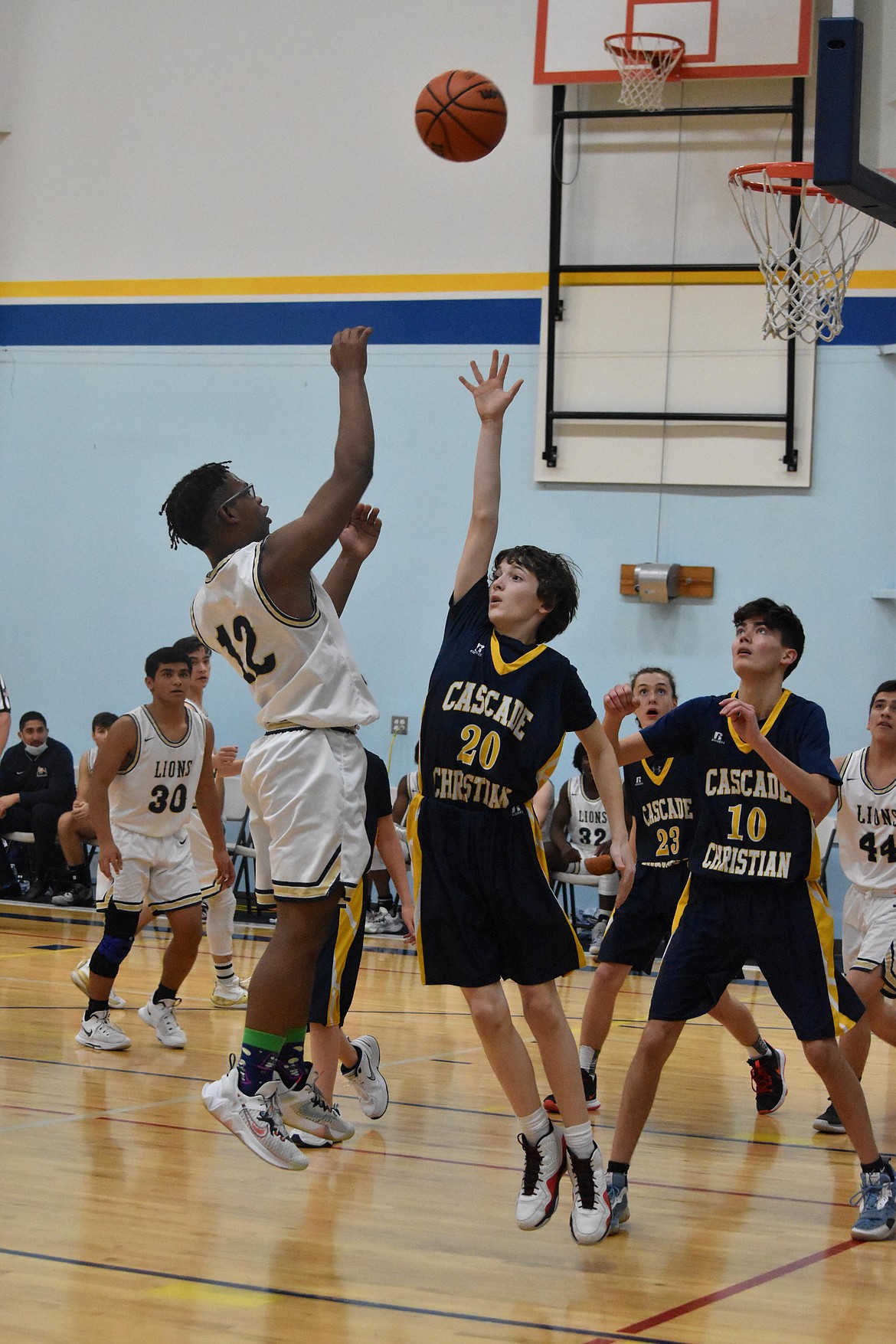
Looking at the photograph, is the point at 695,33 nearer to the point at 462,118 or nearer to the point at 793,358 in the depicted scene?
the point at 793,358

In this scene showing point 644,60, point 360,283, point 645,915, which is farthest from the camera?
point 360,283

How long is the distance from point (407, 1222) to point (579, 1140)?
551 millimetres

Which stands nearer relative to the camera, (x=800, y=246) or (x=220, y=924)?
(x=220, y=924)

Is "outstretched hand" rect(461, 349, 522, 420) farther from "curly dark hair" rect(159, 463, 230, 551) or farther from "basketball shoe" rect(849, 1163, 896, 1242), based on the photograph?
"basketball shoe" rect(849, 1163, 896, 1242)

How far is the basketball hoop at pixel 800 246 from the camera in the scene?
8.60 metres

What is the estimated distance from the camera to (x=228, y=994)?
736cm

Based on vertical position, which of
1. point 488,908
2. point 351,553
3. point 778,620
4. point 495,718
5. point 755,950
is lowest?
point 755,950

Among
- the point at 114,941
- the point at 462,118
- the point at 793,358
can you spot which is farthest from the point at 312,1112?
the point at 793,358

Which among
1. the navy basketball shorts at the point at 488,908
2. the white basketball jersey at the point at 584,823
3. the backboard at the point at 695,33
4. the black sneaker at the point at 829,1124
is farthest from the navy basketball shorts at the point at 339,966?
the backboard at the point at 695,33

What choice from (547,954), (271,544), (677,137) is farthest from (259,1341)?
(677,137)

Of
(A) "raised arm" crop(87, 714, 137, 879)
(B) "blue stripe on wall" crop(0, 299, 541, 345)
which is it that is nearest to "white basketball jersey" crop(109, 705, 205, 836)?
(A) "raised arm" crop(87, 714, 137, 879)

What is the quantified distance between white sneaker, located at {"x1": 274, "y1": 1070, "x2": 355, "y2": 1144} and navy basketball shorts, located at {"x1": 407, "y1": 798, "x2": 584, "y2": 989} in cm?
44

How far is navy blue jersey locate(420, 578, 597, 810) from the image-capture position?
12.4 feet

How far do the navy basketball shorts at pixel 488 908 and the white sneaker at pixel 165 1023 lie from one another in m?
2.76
